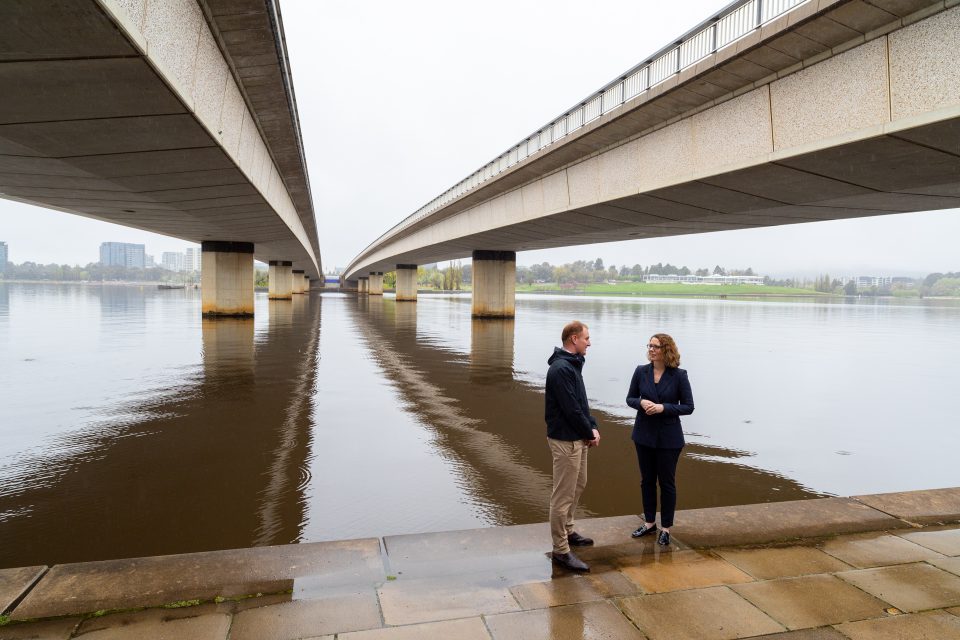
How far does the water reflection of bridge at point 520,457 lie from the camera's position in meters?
6.43

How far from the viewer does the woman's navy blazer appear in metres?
4.86

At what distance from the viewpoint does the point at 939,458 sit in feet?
27.3

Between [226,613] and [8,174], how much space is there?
1563 cm

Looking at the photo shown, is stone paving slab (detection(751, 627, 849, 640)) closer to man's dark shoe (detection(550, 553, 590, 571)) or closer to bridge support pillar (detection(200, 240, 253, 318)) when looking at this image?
man's dark shoe (detection(550, 553, 590, 571))

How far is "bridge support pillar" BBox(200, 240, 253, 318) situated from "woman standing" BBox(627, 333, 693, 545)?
32159mm

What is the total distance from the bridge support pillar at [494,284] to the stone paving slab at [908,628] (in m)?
33.7

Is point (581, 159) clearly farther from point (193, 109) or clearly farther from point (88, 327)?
point (88, 327)

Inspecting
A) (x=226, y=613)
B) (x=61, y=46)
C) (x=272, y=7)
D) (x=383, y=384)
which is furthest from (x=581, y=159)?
(x=226, y=613)

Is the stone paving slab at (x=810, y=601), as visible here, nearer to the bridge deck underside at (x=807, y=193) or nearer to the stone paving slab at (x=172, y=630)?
the stone paving slab at (x=172, y=630)

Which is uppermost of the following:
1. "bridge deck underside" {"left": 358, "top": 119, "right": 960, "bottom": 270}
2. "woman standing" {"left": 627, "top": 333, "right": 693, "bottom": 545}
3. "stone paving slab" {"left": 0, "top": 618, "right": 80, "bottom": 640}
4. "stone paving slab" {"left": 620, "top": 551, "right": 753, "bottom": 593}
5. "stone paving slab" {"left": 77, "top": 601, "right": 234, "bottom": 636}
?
"bridge deck underside" {"left": 358, "top": 119, "right": 960, "bottom": 270}

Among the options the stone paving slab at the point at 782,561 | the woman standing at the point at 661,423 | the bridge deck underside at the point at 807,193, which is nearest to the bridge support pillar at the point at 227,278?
the bridge deck underside at the point at 807,193

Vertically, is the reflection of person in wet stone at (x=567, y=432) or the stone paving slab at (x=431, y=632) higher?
the reflection of person in wet stone at (x=567, y=432)

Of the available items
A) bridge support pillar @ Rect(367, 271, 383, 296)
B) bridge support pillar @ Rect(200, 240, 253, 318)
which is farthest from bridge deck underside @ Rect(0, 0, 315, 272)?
bridge support pillar @ Rect(367, 271, 383, 296)

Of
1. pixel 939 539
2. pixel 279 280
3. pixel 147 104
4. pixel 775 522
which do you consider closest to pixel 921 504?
pixel 939 539
